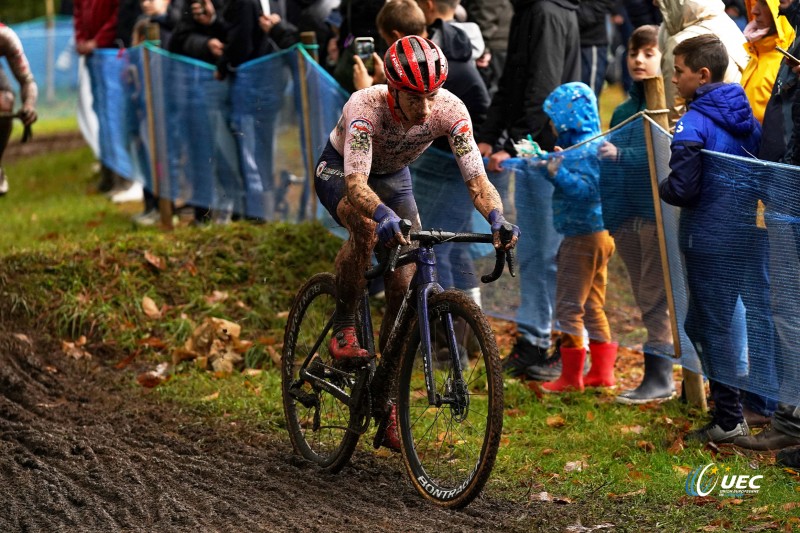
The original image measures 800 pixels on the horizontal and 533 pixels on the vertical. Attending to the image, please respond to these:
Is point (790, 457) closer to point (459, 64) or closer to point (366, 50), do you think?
point (459, 64)

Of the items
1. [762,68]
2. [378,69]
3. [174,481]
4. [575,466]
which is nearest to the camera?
[174,481]

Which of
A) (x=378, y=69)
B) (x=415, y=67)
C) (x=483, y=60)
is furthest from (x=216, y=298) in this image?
(x=415, y=67)

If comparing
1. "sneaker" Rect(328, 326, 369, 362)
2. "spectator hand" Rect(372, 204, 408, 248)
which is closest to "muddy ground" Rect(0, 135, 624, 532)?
"sneaker" Rect(328, 326, 369, 362)

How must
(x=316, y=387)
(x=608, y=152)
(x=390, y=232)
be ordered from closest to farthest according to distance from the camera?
(x=390, y=232), (x=316, y=387), (x=608, y=152)

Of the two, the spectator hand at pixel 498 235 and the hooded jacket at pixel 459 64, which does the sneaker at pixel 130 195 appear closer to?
the hooded jacket at pixel 459 64

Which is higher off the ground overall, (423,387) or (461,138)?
(461,138)

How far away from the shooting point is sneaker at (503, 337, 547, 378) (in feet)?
28.6

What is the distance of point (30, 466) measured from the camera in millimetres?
6859

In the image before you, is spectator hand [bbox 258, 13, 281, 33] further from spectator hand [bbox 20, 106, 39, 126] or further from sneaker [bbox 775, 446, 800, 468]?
sneaker [bbox 775, 446, 800, 468]

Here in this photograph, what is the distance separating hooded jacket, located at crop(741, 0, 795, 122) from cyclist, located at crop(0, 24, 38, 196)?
19.9 feet

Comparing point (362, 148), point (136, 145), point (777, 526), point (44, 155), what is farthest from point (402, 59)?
point (44, 155)

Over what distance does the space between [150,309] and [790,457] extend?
541cm

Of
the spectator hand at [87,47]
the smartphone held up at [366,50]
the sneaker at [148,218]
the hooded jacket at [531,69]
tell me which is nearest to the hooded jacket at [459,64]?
the hooded jacket at [531,69]

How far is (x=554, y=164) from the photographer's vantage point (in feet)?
25.8
